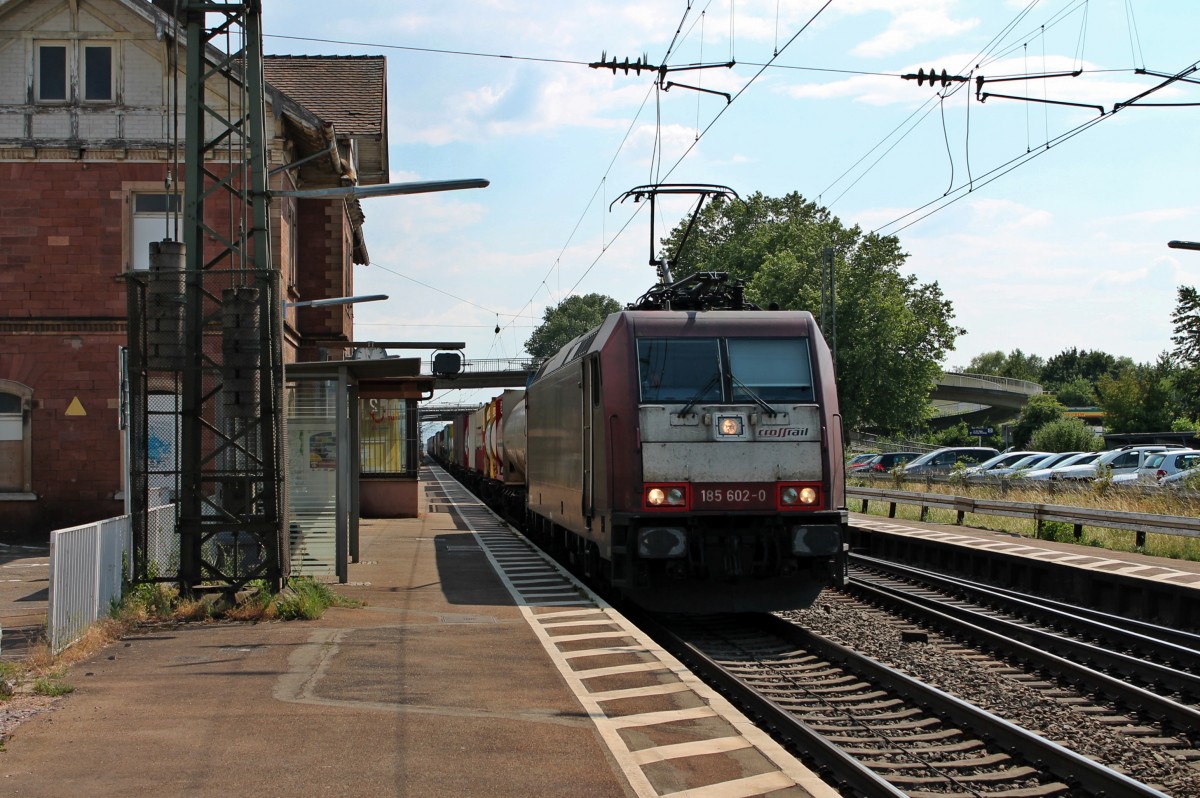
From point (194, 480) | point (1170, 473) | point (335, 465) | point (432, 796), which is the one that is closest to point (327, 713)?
point (432, 796)

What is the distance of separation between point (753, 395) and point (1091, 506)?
568 inches

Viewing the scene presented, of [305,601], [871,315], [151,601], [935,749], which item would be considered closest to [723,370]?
[305,601]

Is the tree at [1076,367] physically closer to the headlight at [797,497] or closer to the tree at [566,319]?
the tree at [566,319]

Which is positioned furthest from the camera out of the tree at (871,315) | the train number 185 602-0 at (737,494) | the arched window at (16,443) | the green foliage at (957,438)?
the green foliage at (957,438)

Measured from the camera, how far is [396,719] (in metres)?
7.38

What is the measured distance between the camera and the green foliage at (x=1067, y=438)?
58.1m

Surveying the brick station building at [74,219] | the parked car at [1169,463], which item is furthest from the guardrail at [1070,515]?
the brick station building at [74,219]

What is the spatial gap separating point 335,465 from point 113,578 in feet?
10.8

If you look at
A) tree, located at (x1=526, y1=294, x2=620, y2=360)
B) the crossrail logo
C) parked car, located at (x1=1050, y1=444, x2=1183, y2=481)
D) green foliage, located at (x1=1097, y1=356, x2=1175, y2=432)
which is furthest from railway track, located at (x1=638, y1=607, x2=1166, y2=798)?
tree, located at (x1=526, y1=294, x2=620, y2=360)

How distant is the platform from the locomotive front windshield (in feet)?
7.84

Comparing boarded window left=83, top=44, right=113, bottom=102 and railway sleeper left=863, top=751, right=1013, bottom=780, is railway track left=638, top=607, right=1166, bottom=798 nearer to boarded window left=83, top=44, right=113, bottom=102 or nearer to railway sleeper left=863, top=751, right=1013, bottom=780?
railway sleeper left=863, top=751, right=1013, bottom=780

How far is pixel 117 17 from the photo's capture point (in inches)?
898

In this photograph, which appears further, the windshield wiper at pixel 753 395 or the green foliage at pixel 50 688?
the windshield wiper at pixel 753 395

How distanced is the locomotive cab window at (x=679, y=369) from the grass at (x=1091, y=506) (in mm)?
9940
